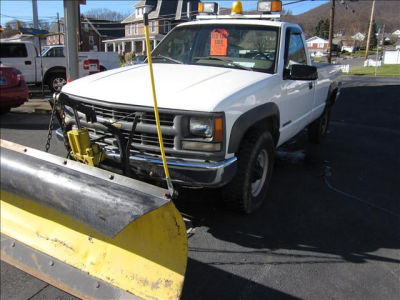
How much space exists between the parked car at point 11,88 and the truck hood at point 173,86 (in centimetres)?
494

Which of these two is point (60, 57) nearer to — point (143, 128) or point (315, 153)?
point (315, 153)

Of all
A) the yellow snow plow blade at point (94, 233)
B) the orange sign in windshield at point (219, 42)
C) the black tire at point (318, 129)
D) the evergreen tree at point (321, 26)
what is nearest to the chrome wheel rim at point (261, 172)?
the orange sign in windshield at point (219, 42)

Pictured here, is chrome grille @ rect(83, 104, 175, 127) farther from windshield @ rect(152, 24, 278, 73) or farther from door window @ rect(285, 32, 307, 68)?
door window @ rect(285, 32, 307, 68)

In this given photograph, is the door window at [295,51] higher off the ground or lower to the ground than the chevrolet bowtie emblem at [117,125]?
higher

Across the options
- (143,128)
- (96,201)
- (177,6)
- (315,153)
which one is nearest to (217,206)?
(143,128)

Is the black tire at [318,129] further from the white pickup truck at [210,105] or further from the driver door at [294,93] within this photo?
the white pickup truck at [210,105]

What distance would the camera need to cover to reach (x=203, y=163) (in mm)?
2961

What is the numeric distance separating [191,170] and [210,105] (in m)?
0.54

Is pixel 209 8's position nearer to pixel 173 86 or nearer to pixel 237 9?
pixel 237 9

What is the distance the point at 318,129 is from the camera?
6793 millimetres

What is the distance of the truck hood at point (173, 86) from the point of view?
9.59 ft

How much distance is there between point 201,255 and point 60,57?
12385 millimetres

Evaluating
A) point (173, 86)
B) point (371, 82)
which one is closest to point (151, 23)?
point (371, 82)

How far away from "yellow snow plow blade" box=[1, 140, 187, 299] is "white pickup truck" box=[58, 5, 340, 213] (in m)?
0.69
